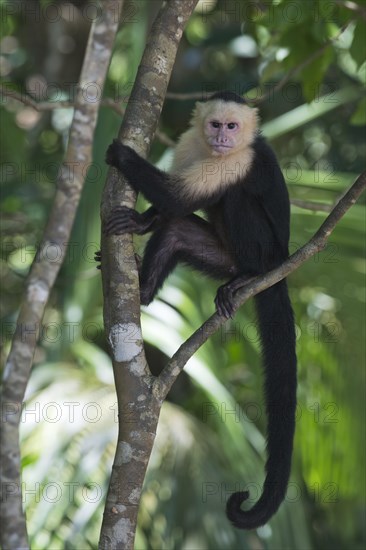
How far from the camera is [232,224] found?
10.6 ft

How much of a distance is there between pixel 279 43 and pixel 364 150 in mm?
2880

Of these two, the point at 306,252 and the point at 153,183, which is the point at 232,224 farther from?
the point at 306,252

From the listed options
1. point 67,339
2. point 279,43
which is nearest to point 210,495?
point 67,339

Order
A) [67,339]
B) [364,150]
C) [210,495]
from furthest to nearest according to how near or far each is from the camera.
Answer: [364,150]
[67,339]
[210,495]

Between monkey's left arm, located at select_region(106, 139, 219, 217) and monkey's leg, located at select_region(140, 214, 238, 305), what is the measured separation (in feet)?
0.45

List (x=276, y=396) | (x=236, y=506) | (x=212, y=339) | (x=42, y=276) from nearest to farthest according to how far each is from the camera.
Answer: (x=42, y=276) → (x=236, y=506) → (x=276, y=396) → (x=212, y=339)

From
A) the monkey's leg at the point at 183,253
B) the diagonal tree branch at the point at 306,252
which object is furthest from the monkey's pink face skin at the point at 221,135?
the diagonal tree branch at the point at 306,252

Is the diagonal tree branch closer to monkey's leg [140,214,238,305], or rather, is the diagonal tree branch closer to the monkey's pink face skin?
monkey's leg [140,214,238,305]

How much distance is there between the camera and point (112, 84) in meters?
5.32

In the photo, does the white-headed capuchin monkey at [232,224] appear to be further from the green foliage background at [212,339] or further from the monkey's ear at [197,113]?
the green foliage background at [212,339]

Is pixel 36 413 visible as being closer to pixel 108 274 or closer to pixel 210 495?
pixel 210 495

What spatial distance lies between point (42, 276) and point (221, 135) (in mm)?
1662

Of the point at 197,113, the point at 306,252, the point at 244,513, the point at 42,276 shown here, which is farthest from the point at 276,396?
the point at 42,276

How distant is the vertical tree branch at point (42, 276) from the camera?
1544 millimetres
